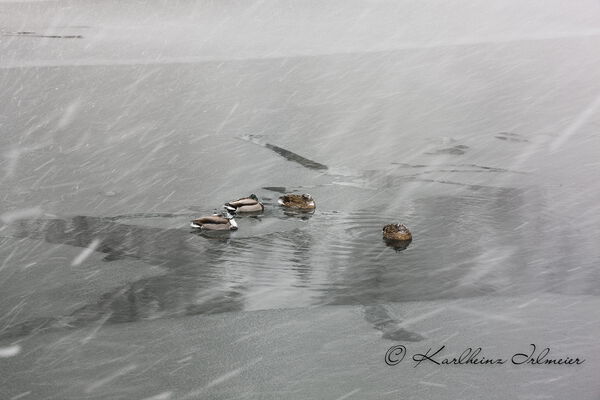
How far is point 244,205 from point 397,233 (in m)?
1.66

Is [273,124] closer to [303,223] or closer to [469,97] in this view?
[469,97]

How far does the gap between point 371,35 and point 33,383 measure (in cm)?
1850

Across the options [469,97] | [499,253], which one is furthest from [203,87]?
[499,253]

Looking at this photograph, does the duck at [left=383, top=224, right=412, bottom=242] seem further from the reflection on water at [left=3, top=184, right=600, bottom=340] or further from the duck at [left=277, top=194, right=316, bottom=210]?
the duck at [left=277, top=194, right=316, bottom=210]

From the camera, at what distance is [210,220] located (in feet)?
28.2

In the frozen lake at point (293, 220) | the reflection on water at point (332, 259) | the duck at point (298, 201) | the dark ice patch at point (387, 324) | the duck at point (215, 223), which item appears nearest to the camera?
the frozen lake at point (293, 220)

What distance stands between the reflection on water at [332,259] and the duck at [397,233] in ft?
0.31

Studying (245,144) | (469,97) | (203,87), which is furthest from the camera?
(203,87)

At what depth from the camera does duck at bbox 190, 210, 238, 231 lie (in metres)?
8.58

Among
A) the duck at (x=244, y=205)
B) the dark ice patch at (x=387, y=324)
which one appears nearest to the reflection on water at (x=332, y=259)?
Answer: the dark ice patch at (x=387, y=324)

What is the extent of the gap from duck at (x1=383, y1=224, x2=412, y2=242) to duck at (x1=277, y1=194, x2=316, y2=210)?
3.72ft

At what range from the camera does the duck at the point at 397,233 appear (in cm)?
820

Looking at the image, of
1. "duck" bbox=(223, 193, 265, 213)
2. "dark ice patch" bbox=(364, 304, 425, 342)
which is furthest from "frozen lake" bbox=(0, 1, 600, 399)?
"duck" bbox=(223, 193, 265, 213)

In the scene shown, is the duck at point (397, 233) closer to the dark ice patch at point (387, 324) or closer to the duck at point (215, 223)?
the duck at point (215, 223)
